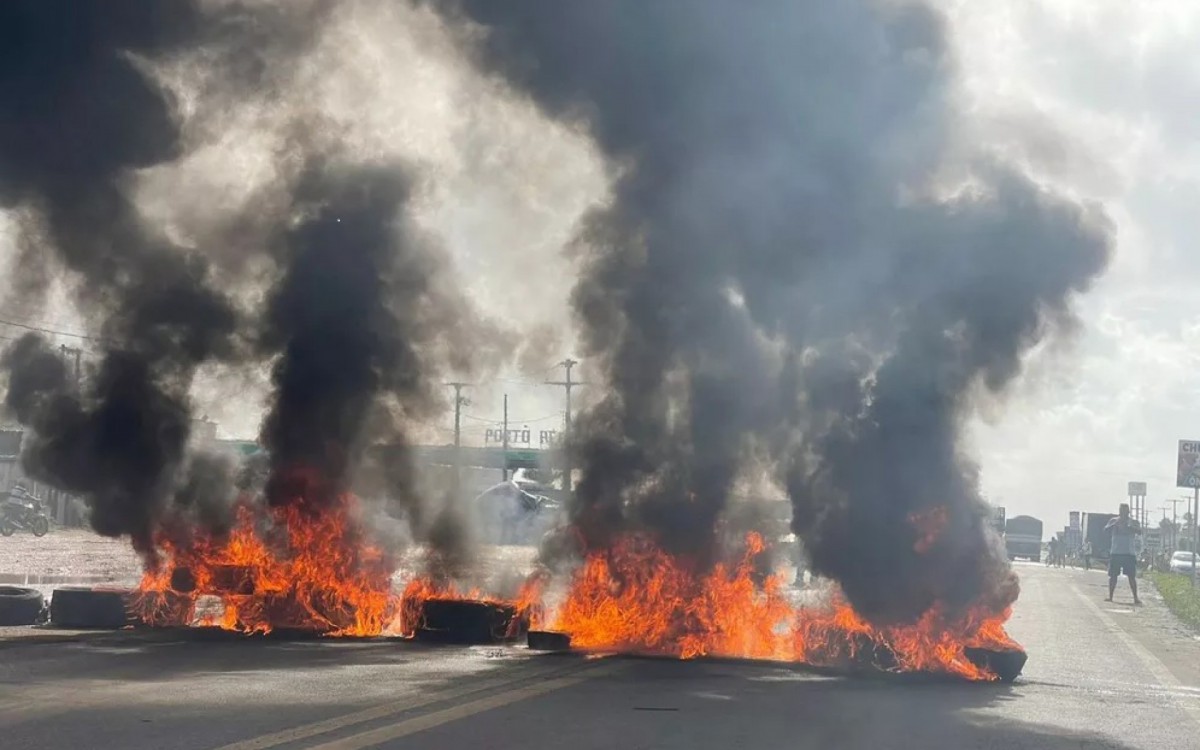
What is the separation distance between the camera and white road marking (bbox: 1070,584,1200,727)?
465 inches

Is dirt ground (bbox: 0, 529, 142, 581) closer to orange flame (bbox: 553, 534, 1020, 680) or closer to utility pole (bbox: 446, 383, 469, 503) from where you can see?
utility pole (bbox: 446, 383, 469, 503)

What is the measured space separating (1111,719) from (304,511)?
10.3 m

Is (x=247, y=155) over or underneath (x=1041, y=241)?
over

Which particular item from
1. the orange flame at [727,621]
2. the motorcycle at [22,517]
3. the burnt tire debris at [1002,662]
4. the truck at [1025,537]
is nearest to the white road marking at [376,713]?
the orange flame at [727,621]

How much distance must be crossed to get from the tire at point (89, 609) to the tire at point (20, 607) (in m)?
0.51

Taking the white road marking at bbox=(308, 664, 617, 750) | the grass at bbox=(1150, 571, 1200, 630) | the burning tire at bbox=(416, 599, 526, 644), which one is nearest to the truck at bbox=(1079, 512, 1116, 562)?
the grass at bbox=(1150, 571, 1200, 630)

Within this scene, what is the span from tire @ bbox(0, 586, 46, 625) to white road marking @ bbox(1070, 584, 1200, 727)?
12698 mm

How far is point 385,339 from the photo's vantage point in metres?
19.2

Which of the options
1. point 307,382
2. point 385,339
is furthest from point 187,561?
point 385,339

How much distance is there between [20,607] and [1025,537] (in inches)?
2915

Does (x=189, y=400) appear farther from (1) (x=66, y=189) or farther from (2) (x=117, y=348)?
(1) (x=66, y=189)

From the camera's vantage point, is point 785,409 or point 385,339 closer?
point 785,409

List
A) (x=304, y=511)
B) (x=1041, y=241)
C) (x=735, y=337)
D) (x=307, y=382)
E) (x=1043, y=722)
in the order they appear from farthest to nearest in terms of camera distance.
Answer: (x=307, y=382), (x=304, y=511), (x=735, y=337), (x=1041, y=241), (x=1043, y=722)

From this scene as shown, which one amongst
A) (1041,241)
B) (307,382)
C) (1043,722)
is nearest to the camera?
(1043,722)
